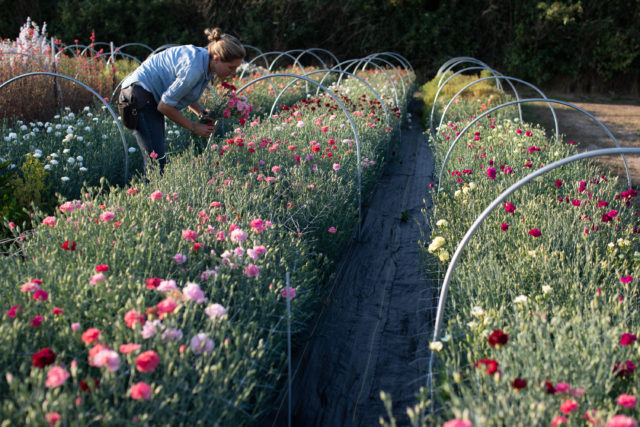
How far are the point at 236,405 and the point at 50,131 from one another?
3.72 meters

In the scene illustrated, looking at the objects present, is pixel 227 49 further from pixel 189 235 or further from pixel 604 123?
pixel 604 123

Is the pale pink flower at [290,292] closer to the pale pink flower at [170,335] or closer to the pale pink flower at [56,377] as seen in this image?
the pale pink flower at [170,335]

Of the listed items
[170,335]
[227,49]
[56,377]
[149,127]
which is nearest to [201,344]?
[170,335]

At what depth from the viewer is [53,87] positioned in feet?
18.1

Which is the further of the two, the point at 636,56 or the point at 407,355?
the point at 636,56

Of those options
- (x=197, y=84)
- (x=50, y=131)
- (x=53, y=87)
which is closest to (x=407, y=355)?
(x=197, y=84)

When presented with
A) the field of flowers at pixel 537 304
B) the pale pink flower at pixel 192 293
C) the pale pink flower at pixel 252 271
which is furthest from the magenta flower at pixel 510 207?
the pale pink flower at pixel 192 293

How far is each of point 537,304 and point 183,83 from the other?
2.35m

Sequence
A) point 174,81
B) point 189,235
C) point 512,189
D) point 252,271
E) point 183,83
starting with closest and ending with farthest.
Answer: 1. point 512,189
2. point 252,271
3. point 189,235
4. point 183,83
5. point 174,81

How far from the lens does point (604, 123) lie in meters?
10.5

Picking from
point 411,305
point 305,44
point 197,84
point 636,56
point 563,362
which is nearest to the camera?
point 563,362

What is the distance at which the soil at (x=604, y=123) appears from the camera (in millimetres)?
Result: 6574

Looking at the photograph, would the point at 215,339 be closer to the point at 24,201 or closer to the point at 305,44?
the point at 24,201

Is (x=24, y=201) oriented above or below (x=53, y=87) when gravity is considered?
below
